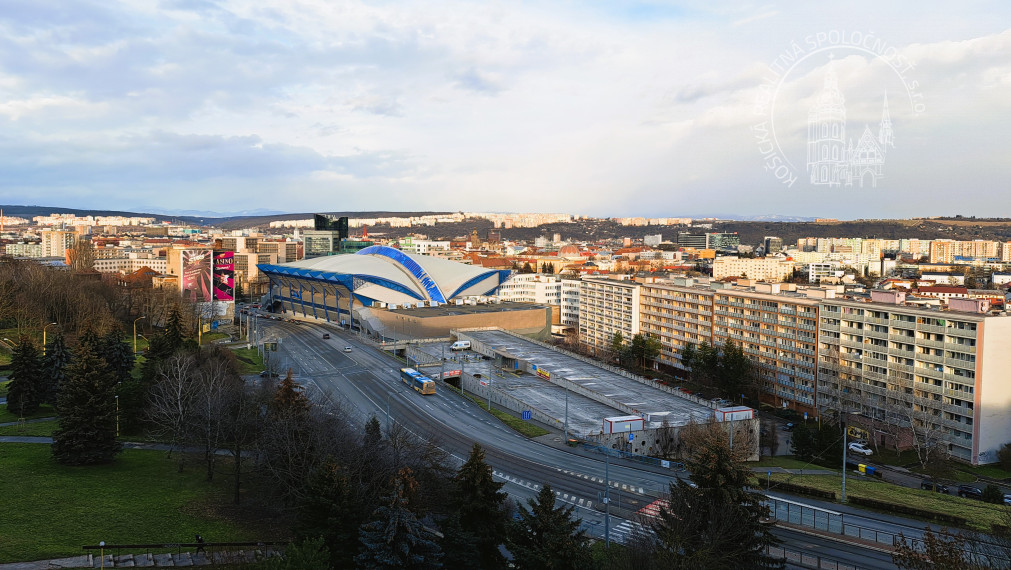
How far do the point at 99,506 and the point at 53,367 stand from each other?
18616 millimetres

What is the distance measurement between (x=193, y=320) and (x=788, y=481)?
5465cm

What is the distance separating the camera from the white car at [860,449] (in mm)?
42969

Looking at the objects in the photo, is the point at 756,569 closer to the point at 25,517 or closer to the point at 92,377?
the point at 25,517

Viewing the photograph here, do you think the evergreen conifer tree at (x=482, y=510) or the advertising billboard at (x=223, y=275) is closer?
the evergreen conifer tree at (x=482, y=510)

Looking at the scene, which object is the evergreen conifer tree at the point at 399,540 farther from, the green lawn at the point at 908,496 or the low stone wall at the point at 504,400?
the low stone wall at the point at 504,400

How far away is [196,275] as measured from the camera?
246 feet

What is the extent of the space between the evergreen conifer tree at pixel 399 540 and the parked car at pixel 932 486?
30578 millimetres

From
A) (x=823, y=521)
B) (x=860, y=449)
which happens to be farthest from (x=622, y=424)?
(x=860, y=449)

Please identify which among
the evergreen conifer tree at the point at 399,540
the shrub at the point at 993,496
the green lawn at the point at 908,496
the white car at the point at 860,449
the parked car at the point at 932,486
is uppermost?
the evergreen conifer tree at the point at 399,540

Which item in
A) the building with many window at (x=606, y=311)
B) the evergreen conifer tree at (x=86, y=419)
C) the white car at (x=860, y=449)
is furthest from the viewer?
the building with many window at (x=606, y=311)

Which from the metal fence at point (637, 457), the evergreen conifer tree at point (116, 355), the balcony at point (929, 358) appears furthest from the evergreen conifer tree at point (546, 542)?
the balcony at point (929, 358)

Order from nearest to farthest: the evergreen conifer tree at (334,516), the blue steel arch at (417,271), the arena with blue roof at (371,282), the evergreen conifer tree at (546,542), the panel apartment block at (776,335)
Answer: the evergreen conifer tree at (546,542)
the evergreen conifer tree at (334,516)
the panel apartment block at (776,335)
the arena with blue roof at (371,282)
the blue steel arch at (417,271)

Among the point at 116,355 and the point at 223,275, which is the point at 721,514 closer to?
the point at 116,355

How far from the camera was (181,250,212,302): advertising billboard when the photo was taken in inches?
2904
